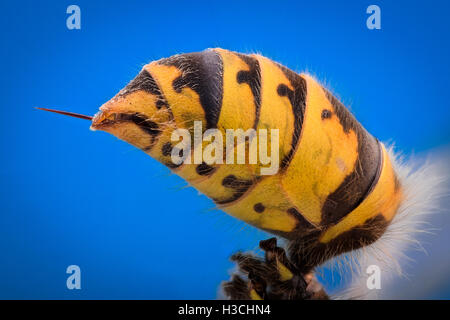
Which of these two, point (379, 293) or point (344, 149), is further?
point (379, 293)

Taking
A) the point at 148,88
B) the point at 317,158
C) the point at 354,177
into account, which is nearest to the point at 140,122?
the point at 148,88

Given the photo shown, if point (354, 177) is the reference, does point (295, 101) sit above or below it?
above

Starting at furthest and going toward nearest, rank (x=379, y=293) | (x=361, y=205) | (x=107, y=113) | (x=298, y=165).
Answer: (x=379, y=293) → (x=361, y=205) → (x=298, y=165) → (x=107, y=113)

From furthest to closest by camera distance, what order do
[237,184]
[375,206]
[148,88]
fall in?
1. [375,206]
2. [237,184]
3. [148,88]

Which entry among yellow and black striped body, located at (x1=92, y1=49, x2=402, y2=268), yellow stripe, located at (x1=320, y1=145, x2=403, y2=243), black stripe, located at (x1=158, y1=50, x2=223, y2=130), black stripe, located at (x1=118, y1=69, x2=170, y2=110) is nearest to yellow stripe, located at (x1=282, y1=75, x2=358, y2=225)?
yellow and black striped body, located at (x1=92, y1=49, x2=402, y2=268)

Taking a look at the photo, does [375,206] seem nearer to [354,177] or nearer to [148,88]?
[354,177]

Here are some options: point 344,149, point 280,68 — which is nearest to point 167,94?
point 280,68

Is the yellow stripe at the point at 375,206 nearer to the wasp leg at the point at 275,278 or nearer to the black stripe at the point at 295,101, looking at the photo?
the wasp leg at the point at 275,278
